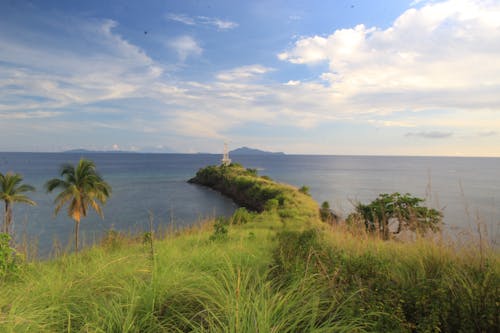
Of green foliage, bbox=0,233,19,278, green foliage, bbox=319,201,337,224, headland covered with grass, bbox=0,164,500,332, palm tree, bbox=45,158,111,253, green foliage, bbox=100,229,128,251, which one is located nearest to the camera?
headland covered with grass, bbox=0,164,500,332

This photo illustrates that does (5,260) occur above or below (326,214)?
above

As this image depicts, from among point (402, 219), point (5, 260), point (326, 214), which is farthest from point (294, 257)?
point (326, 214)

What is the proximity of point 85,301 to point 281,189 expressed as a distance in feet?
125

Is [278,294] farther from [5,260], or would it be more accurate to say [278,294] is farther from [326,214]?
[326,214]

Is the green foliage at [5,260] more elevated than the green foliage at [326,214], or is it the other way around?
the green foliage at [5,260]

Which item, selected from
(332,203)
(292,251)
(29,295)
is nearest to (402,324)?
(292,251)

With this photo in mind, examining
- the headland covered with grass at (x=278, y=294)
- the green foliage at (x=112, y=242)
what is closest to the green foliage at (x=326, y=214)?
the green foliage at (x=112, y=242)

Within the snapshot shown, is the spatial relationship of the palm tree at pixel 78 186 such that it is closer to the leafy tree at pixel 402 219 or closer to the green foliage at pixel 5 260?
the green foliage at pixel 5 260

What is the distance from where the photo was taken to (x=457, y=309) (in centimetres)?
283

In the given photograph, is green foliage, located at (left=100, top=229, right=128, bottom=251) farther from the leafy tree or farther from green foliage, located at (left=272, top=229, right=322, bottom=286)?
the leafy tree

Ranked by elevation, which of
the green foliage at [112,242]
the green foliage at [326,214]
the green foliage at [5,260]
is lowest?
the green foliage at [326,214]

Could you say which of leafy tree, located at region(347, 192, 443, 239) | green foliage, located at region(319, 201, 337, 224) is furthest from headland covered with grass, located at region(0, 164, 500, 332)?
green foliage, located at region(319, 201, 337, 224)

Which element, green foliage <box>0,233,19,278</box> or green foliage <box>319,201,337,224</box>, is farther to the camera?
green foliage <box>319,201,337,224</box>

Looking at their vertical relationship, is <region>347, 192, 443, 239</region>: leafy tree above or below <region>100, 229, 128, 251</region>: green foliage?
above
